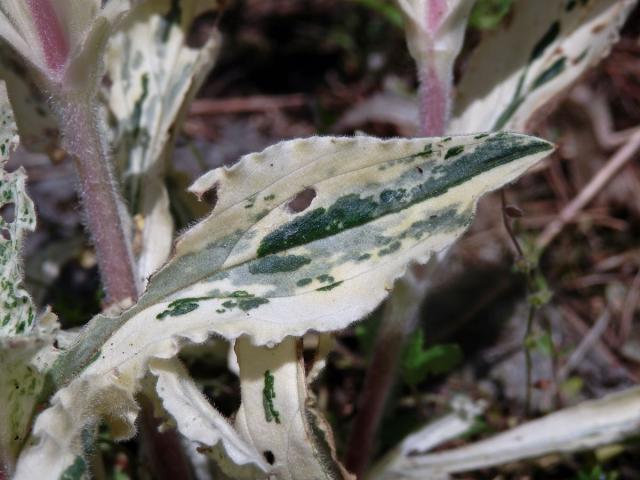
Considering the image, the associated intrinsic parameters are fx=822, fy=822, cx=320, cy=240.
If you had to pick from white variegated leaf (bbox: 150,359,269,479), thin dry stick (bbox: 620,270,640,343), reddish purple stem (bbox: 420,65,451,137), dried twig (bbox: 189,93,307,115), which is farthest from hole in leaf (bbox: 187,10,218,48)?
white variegated leaf (bbox: 150,359,269,479)

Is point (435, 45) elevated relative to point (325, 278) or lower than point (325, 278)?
elevated

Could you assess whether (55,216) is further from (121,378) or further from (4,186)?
(121,378)

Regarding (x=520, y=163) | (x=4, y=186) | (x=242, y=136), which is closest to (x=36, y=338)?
(x=4, y=186)

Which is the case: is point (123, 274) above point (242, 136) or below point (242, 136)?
above

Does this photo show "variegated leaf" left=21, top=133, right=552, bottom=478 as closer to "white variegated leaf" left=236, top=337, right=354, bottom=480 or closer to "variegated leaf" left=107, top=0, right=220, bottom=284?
"white variegated leaf" left=236, top=337, right=354, bottom=480

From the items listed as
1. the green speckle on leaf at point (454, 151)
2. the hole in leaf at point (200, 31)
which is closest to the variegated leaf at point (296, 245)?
the green speckle on leaf at point (454, 151)

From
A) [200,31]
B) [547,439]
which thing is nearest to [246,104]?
[200,31]

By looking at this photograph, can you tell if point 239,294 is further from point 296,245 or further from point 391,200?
point 391,200

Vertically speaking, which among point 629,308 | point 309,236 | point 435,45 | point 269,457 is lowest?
point 629,308
